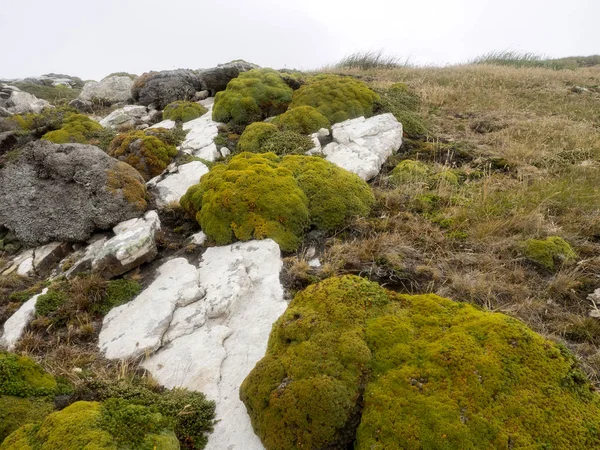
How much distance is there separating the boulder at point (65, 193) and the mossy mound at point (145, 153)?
1.11m

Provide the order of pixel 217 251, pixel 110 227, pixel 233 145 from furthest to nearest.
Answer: pixel 233 145 < pixel 110 227 < pixel 217 251

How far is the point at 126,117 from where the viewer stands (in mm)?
12984

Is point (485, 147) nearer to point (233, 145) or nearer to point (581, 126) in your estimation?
point (581, 126)

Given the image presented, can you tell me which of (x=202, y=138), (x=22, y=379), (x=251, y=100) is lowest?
(x=22, y=379)

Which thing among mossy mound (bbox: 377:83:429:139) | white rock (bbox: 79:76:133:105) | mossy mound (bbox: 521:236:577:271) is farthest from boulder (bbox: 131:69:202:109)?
mossy mound (bbox: 521:236:577:271)

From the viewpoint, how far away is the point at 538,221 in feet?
18.8

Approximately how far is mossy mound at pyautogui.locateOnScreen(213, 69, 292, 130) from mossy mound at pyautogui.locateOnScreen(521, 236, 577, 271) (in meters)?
8.30

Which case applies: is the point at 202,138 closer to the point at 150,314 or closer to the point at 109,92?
the point at 150,314

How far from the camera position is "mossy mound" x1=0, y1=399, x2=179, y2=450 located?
2.78 meters

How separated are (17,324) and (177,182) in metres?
4.21

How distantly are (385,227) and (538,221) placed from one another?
2.36 m

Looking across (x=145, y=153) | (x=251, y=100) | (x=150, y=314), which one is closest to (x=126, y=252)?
(x=150, y=314)

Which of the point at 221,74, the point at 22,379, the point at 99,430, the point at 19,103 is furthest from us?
the point at 19,103

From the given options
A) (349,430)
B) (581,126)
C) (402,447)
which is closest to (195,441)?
(349,430)
